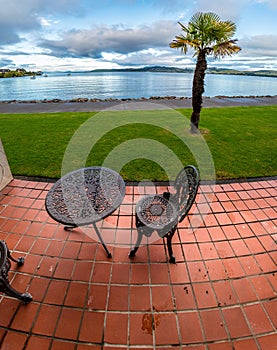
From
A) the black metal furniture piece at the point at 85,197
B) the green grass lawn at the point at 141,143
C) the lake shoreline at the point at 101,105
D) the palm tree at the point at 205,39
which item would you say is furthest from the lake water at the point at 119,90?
the black metal furniture piece at the point at 85,197

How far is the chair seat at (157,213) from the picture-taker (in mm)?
2346

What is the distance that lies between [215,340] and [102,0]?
23.5 feet

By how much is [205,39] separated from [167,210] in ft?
16.5

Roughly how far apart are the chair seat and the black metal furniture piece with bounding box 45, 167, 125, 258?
0.32 m

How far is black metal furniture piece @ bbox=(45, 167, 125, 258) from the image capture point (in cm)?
224

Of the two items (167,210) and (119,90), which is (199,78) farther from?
(119,90)

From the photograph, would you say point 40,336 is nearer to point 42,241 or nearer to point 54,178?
point 42,241

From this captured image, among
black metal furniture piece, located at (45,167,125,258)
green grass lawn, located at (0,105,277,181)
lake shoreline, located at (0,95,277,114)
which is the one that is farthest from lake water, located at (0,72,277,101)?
black metal furniture piece, located at (45,167,125,258)

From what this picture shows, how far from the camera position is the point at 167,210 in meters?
2.63

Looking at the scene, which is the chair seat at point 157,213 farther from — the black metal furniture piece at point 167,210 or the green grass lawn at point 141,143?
the green grass lawn at point 141,143

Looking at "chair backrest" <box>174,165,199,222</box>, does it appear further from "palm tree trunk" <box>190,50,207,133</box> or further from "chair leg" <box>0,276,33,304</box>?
"palm tree trunk" <box>190,50,207,133</box>

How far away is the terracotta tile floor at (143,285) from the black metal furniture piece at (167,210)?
36 cm

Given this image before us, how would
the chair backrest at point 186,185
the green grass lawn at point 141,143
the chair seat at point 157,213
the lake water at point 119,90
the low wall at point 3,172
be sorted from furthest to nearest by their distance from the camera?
the lake water at point 119,90
the green grass lawn at point 141,143
the low wall at point 3,172
the chair seat at point 157,213
the chair backrest at point 186,185

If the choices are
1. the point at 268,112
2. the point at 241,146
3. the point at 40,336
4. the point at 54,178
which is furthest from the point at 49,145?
the point at 268,112
